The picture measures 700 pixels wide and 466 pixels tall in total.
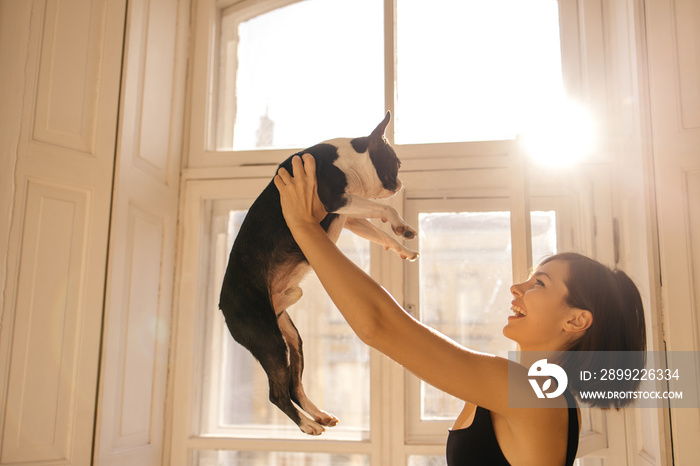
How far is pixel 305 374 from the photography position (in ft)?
8.09

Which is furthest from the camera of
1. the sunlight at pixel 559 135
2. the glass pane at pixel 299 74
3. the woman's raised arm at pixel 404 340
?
the glass pane at pixel 299 74

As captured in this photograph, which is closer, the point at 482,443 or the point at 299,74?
the point at 482,443

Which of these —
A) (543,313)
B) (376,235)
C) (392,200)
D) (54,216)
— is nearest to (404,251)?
(376,235)

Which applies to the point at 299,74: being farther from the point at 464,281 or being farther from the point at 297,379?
the point at 297,379

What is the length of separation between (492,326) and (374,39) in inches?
56.7

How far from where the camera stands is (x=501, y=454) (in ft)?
3.26

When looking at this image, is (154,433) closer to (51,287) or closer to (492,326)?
(51,287)

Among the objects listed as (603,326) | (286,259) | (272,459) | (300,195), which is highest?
(300,195)

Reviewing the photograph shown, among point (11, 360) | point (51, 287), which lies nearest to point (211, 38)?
point (51, 287)

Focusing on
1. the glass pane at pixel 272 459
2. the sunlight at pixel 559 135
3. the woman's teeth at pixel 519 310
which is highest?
the sunlight at pixel 559 135

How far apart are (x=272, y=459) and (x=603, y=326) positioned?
1779 millimetres

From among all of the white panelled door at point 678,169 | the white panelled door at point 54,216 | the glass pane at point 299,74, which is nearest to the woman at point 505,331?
the white panelled door at point 678,169

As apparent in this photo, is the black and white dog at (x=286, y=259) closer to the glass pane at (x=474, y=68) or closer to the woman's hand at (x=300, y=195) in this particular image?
the woman's hand at (x=300, y=195)

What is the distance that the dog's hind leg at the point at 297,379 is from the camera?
1.05 metres
